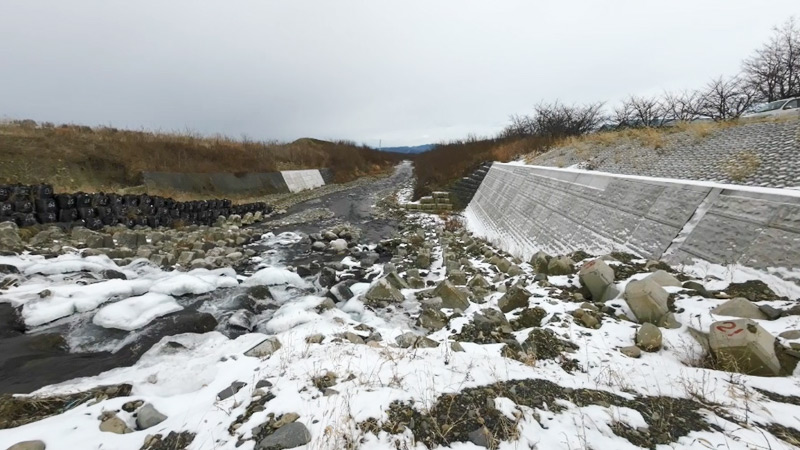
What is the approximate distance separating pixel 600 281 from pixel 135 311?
7.53 meters

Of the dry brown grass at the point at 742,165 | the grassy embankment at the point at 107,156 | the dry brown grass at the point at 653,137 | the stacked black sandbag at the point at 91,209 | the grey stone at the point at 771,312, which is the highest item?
the grassy embankment at the point at 107,156

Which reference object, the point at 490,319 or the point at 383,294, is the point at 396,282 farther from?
the point at 490,319

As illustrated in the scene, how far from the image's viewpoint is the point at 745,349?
2.64 meters

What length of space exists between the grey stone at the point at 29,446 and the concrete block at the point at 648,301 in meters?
5.76

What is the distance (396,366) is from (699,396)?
245 cm

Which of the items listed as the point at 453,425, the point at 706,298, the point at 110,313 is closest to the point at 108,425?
the point at 453,425

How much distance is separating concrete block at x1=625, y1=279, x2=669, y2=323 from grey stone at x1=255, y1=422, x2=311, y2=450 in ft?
12.5

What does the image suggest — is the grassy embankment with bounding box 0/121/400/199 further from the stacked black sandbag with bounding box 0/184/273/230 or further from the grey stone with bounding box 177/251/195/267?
the grey stone with bounding box 177/251/195/267

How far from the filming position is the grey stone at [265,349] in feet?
12.8

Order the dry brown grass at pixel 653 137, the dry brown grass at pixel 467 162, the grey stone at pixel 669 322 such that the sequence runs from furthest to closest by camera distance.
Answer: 1. the dry brown grass at pixel 467 162
2. the dry brown grass at pixel 653 137
3. the grey stone at pixel 669 322

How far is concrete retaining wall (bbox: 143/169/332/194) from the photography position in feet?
62.2

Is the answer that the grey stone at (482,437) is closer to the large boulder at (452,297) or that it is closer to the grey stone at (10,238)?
the large boulder at (452,297)

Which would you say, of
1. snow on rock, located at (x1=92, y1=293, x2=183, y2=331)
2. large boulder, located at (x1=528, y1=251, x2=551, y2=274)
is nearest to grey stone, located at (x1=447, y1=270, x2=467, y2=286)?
large boulder, located at (x1=528, y1=251, x2=551, y2=274)

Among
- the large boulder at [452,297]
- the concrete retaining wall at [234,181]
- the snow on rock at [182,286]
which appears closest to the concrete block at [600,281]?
the large boulder at [452,297]
